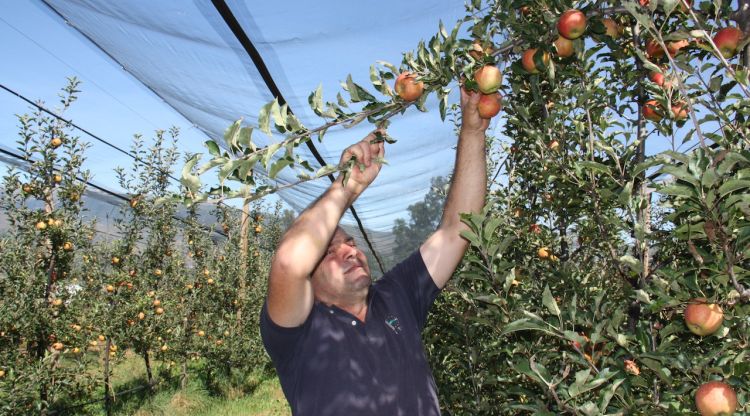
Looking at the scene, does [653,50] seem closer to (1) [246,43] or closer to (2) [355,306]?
(2) [355,306]

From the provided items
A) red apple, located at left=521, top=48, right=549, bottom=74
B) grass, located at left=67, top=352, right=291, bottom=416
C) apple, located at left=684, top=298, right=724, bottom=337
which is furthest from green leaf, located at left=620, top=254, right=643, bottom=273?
grass, located at left=67, top=352, right=291, bottom=416

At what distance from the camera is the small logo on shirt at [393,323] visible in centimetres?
180

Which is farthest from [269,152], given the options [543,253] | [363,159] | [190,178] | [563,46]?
[543,253]

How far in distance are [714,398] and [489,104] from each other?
3.01 ft

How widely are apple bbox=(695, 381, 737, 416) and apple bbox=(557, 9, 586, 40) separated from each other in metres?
0.80

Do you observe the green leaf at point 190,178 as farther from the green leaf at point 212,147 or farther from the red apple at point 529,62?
the red apple at point 529,62

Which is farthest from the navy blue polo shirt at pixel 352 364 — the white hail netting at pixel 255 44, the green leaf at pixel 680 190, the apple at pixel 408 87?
the white hail netting at pixel 255 44

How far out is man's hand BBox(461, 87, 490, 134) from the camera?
1557 millimetres

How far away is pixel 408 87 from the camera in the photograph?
48.0 inches

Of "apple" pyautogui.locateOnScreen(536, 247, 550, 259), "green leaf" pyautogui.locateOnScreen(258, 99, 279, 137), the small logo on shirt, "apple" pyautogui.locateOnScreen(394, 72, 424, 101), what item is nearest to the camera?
"green leaf" pyautogui.locateOnScreen(258, 99, 279, 137)

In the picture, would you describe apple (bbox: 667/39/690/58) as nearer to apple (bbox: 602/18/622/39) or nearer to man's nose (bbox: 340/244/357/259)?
apple (bbox: 602/18/622/39)

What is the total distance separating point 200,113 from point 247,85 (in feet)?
3.94

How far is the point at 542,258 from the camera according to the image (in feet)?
8.55

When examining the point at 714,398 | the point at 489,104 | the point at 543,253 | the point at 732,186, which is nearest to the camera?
the point at 732,186
